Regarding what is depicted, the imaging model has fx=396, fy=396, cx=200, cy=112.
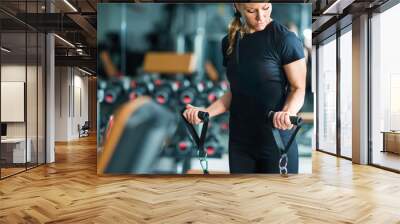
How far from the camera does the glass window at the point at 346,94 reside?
9.08 m

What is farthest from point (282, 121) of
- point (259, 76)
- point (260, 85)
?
point (259, 76)

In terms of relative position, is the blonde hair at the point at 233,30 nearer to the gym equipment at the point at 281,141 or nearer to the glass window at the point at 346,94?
the gym equipment at the point at 281,141

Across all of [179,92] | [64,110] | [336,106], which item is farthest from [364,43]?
[64,110]

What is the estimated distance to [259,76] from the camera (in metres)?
6.21

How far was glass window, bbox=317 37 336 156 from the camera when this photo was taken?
10.3m

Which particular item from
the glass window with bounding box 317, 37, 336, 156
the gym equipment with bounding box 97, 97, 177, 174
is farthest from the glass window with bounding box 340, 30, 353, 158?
the gym equipment with bounding box 97, 97, 177, 174

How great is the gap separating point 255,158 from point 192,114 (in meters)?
1.23

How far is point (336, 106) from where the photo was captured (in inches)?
394

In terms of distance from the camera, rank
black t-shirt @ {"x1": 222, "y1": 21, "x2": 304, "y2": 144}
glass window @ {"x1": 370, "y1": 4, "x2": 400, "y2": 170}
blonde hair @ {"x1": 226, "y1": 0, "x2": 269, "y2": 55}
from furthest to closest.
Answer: glass window @ {"x1": 370, "y1": 4, "x2": 400, "y2": 170} < blonde hair @ {"x1": 226, "y1": 0, "x2": 269, "y2": 55} < black t-shirt @ {"x1": 222, "y1": 21, "x2": 304, "y2": 144}

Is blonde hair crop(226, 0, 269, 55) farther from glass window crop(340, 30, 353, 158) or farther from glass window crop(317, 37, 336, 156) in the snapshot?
glass window crop(317, 37, 336, 156)

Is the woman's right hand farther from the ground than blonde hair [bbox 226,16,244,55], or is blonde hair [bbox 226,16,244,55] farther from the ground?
blonde hair [bbox 226,16,244,55]

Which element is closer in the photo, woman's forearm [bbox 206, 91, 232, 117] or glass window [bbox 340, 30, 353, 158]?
woman's forearm [bbox 206, 91, 232, 117]

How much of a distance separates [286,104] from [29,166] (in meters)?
Result: 5.01

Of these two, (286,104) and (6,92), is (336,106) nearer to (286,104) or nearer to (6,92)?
(286,104)
